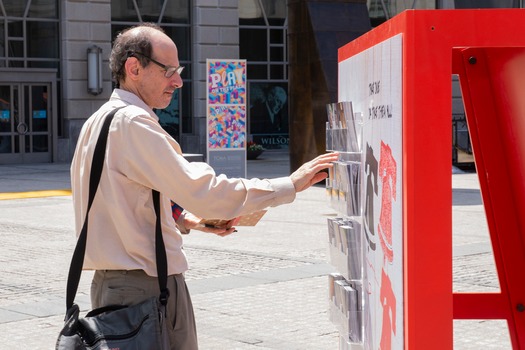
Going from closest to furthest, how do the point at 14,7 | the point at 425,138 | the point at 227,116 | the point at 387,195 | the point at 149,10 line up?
1. the point at 425,138
2. the point at 387,195
3. the point at 227,116
4. the point at 14,7
5. the point at 149,10

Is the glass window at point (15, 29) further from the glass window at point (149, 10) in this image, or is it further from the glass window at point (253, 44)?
the glass window at point (253, 44)

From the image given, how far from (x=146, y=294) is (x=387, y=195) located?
1.04m

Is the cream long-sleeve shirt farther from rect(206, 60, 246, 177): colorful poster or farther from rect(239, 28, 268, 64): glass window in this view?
rect(239, 28, 268, 64): glass window

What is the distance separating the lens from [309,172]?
3488 millimetres

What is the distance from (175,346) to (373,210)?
0.95m

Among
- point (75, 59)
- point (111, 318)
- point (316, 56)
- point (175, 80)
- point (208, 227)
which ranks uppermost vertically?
point (75, 59)

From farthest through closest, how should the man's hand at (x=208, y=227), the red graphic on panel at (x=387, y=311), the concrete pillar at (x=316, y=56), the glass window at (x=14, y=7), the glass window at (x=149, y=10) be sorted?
1. the glass window at (x=149, y=10)
2. the glass window at (x=14, y=7)
3. the concrete pillar at (x=316, y=56)
4. the man's hand at (x=208, y=227)
5. the red graphic on panel at (x=387, y=311)

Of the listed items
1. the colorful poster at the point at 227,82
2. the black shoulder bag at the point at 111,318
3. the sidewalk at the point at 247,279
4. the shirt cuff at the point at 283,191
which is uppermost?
the colorful poster at the point at 227,82

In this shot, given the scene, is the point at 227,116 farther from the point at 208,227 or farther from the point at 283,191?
the point at 283,191

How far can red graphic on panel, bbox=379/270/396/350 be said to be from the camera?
2886mm

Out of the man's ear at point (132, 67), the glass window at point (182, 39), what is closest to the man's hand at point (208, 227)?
the man's ear at point (132, 67)

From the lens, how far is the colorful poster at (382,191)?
9.05 ft

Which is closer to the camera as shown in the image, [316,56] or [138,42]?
[138,42]

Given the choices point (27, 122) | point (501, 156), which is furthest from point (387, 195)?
point (27, 122)
